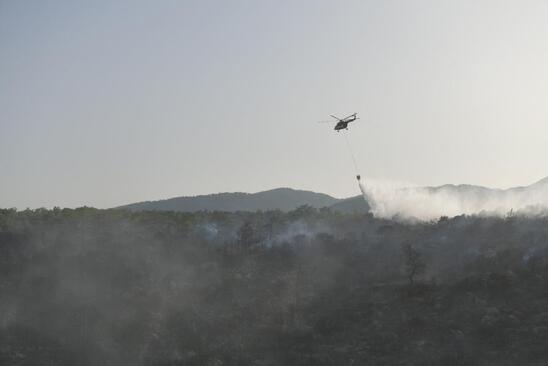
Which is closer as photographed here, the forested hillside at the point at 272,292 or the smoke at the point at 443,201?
the forested hillside at the point at 272,292

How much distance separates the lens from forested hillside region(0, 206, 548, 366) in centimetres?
4178

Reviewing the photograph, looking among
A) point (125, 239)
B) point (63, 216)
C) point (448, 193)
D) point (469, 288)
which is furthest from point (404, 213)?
point (63, 216)

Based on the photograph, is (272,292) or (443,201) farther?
(443,201)

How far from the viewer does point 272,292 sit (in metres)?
54.2

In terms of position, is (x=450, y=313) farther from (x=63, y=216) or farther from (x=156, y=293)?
(x=63, y=216)

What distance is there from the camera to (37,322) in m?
48.8

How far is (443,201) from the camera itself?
79.6 m

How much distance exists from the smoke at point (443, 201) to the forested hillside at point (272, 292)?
4.07m

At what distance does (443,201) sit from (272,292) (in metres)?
34.7

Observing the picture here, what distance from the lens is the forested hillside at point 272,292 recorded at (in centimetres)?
4178

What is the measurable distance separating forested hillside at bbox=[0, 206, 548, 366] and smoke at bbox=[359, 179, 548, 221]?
13.4 ft

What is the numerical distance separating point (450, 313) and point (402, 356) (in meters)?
7.15

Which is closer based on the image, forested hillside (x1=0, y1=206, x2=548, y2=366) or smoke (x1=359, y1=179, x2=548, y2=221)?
forested hillside (x1=0, y1=206, x2=548, y2=366)

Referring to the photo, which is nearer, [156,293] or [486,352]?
[486,352]
